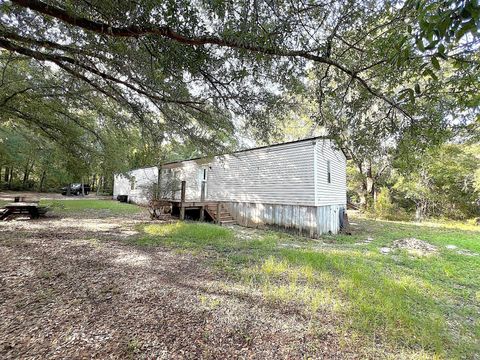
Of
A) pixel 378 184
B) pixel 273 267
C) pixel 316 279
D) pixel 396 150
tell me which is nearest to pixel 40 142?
pixel 273 267

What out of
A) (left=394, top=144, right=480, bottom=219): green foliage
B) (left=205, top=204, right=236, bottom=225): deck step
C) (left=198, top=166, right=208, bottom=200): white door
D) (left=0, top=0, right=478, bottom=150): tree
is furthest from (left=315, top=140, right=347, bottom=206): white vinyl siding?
(left=198, top=166, right=208, bottom=200): white door

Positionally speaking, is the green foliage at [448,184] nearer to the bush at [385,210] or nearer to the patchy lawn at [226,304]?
the bush at [385,210]

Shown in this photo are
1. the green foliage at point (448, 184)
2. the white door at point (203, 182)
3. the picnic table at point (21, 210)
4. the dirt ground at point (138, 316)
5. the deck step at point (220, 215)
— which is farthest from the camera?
the green foliage at point (448, 184)

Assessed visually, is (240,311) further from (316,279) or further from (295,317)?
(316,279)

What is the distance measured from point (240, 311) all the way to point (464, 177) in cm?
2094

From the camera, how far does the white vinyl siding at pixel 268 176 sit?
9.55 metres

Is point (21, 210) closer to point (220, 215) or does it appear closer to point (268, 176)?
point (220, 215)

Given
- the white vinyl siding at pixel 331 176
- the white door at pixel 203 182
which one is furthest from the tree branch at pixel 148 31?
the white door at pixel 203 182

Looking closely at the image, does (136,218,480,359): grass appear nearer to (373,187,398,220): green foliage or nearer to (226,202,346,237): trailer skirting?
(226,202,346,237): trailer skirting

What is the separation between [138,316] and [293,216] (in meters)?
7.89

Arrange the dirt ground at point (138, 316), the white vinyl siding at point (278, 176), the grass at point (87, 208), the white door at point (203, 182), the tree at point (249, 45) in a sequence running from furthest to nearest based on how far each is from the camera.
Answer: the white door at point (203, 182)
the grass at point (87, 208)
the white vinyl siding at point (278, 176)
the tree at point (249, 45)
the dirt ground at point (138, 316)

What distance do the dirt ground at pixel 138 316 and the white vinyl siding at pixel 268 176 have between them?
241 inches

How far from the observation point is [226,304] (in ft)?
10.1

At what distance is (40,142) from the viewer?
429 inches
